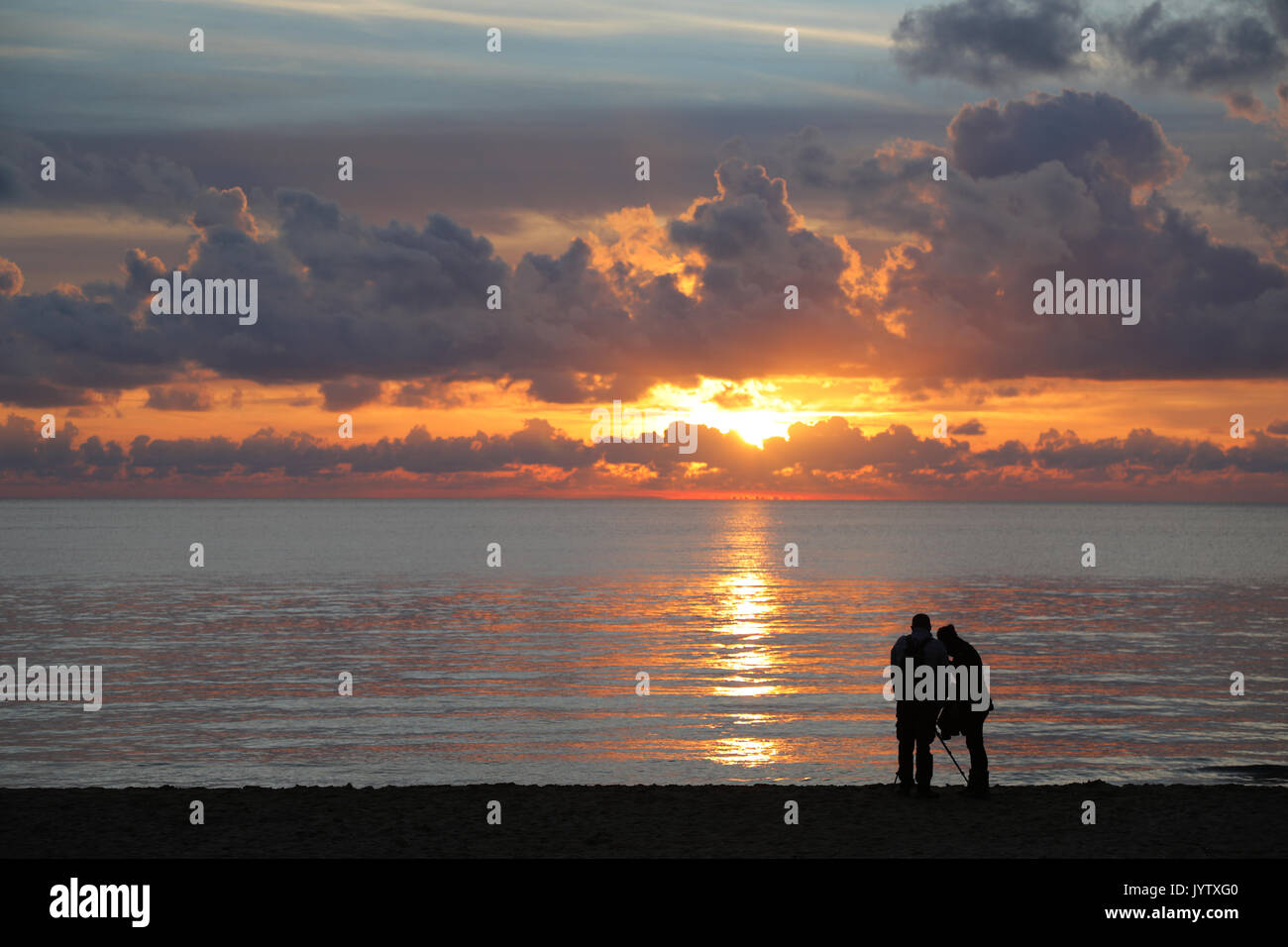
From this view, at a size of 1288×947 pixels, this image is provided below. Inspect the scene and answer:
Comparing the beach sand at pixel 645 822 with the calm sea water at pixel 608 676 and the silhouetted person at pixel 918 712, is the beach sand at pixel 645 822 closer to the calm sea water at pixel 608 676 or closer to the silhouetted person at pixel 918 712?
the silhouetted person at pixel 918 712

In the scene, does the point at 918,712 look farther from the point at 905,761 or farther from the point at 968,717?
the point at 905,761

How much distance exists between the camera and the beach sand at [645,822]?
1540 cm

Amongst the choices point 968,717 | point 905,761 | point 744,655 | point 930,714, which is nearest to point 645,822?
point 905,761

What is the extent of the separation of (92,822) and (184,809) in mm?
1362

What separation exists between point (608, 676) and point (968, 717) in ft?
80.2

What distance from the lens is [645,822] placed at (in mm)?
17219

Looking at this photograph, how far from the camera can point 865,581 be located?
94.8 meters

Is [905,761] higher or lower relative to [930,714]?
lower

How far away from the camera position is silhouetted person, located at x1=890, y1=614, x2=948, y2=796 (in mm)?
16922

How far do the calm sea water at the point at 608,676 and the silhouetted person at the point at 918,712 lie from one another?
565 centimetres

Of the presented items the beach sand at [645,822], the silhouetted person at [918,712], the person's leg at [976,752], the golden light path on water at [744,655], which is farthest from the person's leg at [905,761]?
the golden light path on water at [744,655]
